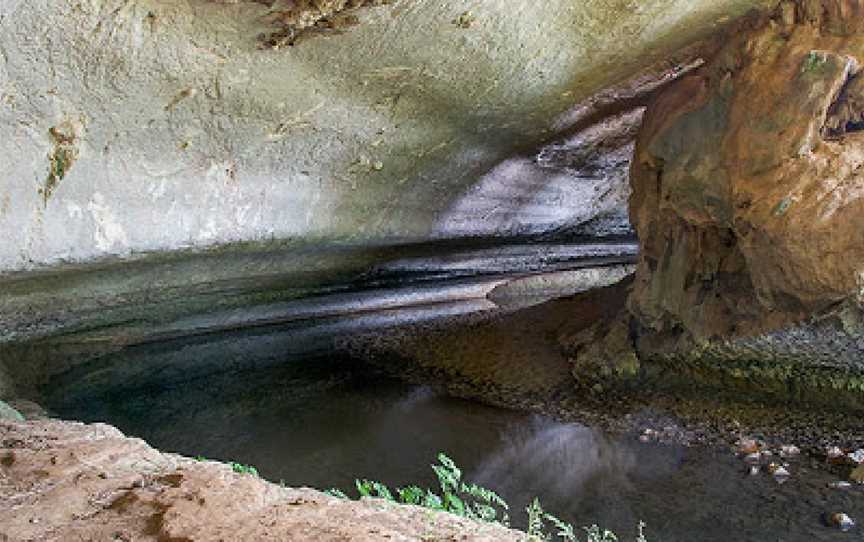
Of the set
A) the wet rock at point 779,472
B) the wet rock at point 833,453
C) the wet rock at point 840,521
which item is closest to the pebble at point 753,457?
the wet rock at point 779,472

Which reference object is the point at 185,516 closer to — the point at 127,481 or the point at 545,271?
the point at 127,481

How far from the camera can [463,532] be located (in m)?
1.95

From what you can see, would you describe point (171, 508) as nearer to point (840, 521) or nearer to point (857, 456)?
point (840, 521)

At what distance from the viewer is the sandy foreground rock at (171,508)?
1819mm

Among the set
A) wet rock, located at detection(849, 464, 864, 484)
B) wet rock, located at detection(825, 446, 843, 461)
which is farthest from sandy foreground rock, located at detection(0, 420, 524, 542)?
wet rock, located at detection(825, 446, 843, 461)

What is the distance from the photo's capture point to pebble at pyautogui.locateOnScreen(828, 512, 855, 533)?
4422mm

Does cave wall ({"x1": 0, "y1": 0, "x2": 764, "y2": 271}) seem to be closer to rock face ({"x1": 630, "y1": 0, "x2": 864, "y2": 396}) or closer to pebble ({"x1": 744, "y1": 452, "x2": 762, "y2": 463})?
rock face ({"x1": 630, "y1": 0, "x2": 864, "y2": 396})

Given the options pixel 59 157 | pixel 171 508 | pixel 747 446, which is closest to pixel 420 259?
pixel 747 446

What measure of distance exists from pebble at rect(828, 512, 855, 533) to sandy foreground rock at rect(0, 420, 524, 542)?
343 centimetres

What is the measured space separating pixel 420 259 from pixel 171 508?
6961mm

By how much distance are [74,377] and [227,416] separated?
1867mm

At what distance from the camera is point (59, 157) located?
11.2 feet

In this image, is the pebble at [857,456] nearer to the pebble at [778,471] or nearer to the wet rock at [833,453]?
the wet rock at [833,453]

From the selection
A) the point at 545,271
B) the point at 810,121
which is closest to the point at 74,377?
the point at 810,121
